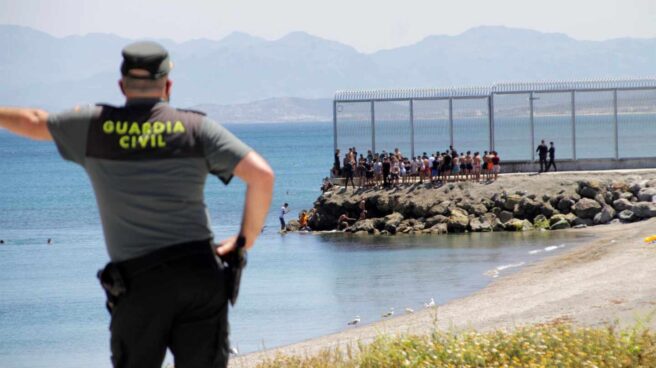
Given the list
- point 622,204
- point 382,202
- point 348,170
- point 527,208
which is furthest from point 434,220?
point 622,204

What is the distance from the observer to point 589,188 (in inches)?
1561

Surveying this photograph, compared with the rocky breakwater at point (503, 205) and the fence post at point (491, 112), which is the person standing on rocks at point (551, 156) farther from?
the fence post at point (491, 112)

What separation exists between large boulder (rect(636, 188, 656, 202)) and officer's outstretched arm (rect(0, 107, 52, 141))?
35.3m

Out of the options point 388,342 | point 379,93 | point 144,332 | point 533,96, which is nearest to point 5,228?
point 379,93

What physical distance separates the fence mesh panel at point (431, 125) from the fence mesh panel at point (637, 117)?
22.4ft

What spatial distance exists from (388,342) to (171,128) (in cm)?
579

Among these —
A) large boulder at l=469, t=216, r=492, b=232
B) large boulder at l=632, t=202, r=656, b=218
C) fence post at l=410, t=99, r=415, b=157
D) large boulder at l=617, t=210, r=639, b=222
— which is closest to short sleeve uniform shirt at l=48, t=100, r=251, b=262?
large boulder at l=632, t=202, r=656, b=218

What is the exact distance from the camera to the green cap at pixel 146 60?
5.07 metres

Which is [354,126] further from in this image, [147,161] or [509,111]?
Answer: [147,161]

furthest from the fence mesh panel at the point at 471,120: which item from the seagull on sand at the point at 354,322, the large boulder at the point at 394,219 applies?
the seagull on sand at the point at 354,322

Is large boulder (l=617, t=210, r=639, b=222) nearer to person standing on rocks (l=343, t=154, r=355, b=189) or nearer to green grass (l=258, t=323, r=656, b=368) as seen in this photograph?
person standing on rocks (l=343, t=154, r=355, b=189)

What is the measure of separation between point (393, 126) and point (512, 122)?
475cm

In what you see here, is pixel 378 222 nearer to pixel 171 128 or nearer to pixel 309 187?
pixel 171 128

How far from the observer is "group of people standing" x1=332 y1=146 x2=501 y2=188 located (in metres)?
42.0
